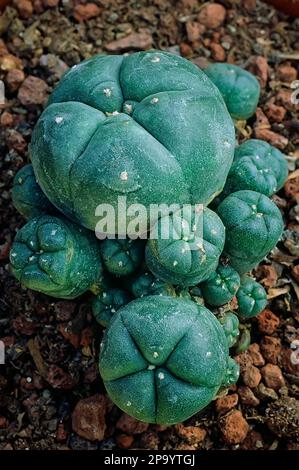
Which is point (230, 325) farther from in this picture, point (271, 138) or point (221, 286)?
point (271, 138)

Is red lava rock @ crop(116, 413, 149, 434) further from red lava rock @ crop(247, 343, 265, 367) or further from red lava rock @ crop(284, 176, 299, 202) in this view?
red lava rock @ crop(284, 176, 299, 202)

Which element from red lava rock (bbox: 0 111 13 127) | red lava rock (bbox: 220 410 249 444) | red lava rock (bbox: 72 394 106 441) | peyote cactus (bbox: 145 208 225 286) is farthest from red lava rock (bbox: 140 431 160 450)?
red lava rock (bbox: 0 111 13 127)

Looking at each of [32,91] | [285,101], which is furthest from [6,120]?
[285,101]

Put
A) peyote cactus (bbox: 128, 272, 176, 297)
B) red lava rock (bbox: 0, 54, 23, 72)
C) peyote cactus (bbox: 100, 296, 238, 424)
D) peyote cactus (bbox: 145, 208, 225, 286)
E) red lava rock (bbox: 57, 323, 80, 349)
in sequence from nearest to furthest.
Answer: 1. peyote cactus (bbox: 100, 296, 238, 424)
2. peyote cactus (bbox: 145, 208, 225, 286)
3. peyote cactus (bbox: 128, 272, 176, 297)
4. red lava rock (bbox: 57, 323, 80, 349)
5. red lava rock (bbox: 0, 54, 23, 72)
